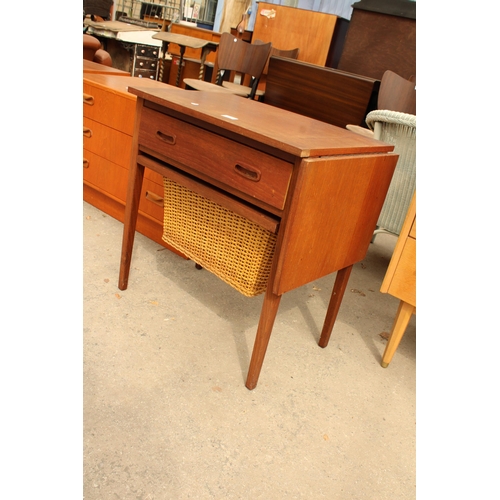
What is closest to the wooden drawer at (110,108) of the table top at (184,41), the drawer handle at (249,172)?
→ the drawer handle at (249,172)

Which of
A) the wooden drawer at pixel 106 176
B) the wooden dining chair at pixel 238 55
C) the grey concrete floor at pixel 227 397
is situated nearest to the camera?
the grey concrete floor at pixel 227 397

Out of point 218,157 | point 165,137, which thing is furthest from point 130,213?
point 218,157

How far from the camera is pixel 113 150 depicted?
2473mm

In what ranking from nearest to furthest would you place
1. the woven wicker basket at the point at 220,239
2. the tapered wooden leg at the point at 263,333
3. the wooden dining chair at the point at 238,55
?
the tapered wooden leg at the point at 263,333 < the woven wicker basket at the point at 220,239 < the wooden dining chair at the point at 238,55

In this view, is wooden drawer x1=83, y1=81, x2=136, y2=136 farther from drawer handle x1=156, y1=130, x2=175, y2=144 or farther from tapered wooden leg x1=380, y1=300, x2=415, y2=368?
tapered wooden leg x1=380, y1=300, x2=415, y2=368

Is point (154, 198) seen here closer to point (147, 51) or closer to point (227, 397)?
point (227, 397)

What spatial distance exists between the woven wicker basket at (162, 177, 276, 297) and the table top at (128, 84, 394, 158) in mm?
313

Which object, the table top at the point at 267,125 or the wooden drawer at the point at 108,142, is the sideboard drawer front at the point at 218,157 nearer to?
the table top at the point at 267,125

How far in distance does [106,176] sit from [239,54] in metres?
1.67

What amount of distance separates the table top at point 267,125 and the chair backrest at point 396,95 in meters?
1.21

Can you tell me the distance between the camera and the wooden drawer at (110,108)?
7.65 ft

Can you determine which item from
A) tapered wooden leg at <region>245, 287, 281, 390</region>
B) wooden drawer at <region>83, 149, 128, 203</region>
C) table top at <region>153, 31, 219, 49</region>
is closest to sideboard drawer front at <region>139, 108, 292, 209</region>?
tapered wooden leg at <region>245, 287, 281, 390</region>
